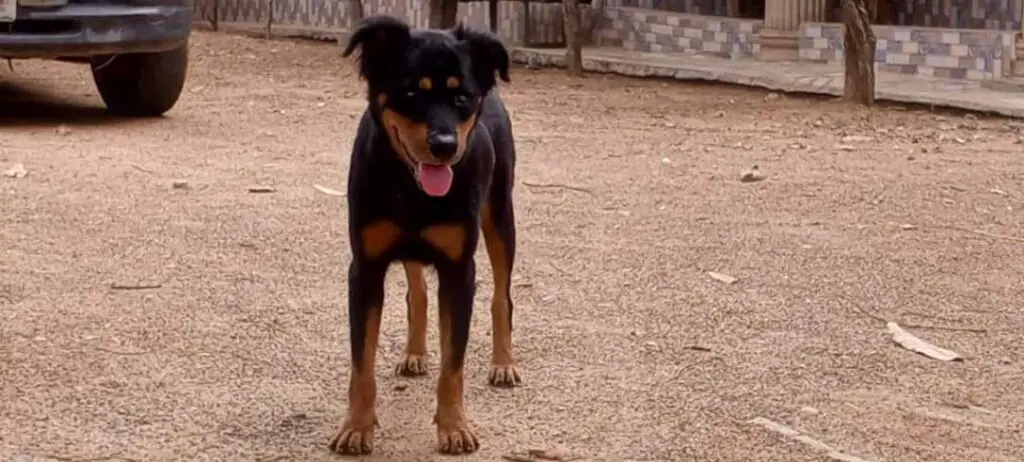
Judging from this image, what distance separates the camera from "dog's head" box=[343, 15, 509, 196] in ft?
13.4

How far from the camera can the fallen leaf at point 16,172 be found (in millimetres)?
8531

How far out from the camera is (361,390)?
4.43m

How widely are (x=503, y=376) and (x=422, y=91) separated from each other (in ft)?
4.29

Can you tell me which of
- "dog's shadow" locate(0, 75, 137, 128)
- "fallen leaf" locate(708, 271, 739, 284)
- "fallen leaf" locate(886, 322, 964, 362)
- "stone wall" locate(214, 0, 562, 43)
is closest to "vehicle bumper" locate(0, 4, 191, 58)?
"dog's shadow" locate(0, 75, 137, 128)

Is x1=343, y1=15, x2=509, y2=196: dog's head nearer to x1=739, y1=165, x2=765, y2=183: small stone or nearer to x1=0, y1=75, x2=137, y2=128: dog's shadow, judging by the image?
x1=739, y1=165, x2=765, y2=183: small stone

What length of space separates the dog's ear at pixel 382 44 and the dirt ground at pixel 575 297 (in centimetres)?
100

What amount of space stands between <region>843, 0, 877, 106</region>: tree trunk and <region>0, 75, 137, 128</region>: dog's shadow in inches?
196

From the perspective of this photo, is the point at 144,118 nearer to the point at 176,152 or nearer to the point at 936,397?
the point at 176,152

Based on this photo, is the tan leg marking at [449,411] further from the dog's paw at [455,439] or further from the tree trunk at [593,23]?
the tree trunk at [593,23]

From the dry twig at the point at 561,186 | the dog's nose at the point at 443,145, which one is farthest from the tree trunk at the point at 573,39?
the dog's nose at the point at 443,145

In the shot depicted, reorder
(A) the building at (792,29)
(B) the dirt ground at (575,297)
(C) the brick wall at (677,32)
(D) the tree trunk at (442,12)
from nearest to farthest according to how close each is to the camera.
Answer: (B) the dirt ground at (575,297) < (A) the building at (792,29) < (D) the tree trunk at (442,12) < (C) the brick wall at (677,32)

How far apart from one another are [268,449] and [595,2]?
13.9 meters

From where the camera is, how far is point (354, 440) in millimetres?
4438

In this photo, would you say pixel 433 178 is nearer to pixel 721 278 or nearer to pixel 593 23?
pixel 721 278
